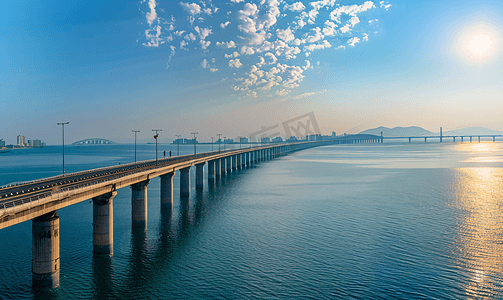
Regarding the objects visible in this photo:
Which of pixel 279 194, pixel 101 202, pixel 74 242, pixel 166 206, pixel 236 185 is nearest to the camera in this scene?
pixel 101 202

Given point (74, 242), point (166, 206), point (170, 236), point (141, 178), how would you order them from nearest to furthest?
point (74, 242) → point (170, 236) → point (141, 178) → point (166, 206)

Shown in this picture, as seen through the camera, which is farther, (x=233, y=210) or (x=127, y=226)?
(x=233, y=210)

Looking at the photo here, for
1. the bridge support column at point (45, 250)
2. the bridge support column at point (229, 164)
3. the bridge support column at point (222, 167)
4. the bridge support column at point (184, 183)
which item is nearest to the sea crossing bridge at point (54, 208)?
the bridge support column at point (45, 250)

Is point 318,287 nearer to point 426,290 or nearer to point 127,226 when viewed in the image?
point 426,290

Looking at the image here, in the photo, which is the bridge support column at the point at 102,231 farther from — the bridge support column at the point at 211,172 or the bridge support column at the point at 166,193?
the bridge support column at the point at 211,172

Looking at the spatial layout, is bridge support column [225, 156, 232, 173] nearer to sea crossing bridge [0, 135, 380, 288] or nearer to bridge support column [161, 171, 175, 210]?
bridge support column [161, 171, 175, 210]

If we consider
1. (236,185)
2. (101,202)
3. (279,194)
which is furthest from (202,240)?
(236,185)

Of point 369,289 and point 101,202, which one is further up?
point 101,202

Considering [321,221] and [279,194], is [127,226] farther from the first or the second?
[279,194]
